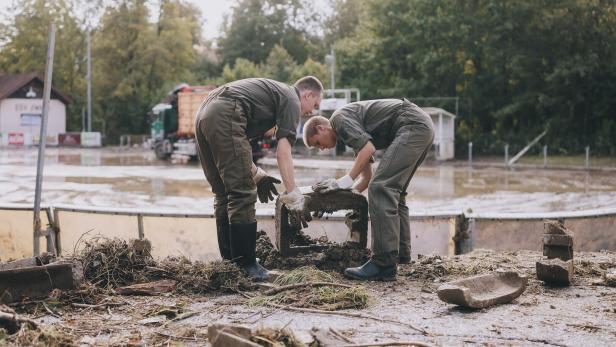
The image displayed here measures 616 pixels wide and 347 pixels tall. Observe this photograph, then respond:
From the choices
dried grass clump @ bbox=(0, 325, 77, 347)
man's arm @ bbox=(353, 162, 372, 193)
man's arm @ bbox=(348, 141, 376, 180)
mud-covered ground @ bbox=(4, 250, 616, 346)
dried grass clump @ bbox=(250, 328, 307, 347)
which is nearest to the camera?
dried grass clump @ bbox=(250, 328, 307, 347)

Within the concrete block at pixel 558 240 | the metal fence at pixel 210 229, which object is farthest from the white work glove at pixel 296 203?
the concrete block at pixel 558 240

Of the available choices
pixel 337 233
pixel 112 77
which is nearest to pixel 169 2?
pixel 112 77

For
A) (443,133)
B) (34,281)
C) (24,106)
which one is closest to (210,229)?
(34,281)

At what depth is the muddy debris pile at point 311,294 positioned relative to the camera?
4.82 meters

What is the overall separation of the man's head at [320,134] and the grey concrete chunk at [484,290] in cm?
173

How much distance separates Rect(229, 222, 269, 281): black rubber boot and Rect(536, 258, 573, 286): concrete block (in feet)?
6.95

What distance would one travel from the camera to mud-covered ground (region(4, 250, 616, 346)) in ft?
13.2

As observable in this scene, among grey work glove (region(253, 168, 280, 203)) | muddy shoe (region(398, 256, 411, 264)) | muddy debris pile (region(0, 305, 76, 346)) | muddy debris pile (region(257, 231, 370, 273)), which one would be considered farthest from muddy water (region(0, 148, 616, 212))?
muddy debris pile (region(0, 305, 76, 346))

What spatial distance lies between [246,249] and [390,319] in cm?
156

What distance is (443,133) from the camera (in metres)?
32.2

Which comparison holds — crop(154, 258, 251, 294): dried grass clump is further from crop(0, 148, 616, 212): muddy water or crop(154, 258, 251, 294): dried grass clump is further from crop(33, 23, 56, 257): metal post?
crop(0, 148, 616, 212): muddy water

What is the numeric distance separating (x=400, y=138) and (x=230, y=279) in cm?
182

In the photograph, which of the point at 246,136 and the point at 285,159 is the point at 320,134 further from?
the point at 246,136

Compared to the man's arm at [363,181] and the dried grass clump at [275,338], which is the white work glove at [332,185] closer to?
the man's arm at [363,181]
